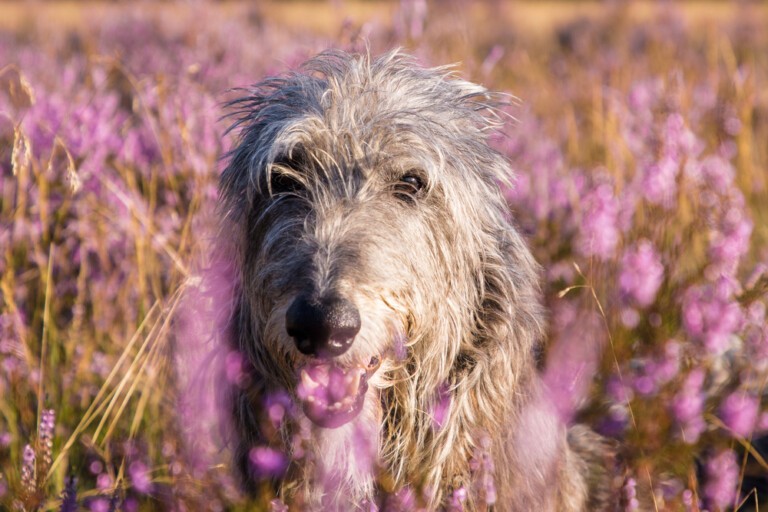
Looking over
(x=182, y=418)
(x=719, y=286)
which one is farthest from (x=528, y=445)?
(x=182, y=418)

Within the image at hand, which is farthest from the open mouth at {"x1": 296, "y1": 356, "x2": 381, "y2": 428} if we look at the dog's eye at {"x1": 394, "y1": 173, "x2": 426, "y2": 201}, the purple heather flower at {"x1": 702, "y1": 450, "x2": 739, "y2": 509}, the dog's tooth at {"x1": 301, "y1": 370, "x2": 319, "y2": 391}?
the purple heather flower at {"x1": 702, "y1": 450, "x2": 739, "y2": 509}

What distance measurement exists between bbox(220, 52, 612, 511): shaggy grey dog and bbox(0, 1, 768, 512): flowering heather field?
0.21m

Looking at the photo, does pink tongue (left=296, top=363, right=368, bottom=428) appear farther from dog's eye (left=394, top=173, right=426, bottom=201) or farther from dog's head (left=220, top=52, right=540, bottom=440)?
dog's eye (left=394, top=173, right=426, bottom=201)

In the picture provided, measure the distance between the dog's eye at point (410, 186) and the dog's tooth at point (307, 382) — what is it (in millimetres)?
757

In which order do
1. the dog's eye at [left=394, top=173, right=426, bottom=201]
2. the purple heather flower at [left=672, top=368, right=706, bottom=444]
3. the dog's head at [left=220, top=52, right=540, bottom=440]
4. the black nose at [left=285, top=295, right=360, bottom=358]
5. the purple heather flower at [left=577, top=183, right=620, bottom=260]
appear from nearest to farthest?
the black nose at [left=285, top=295, right=360, bottom=358] → the purple heather flower at [left=672, top=368, right=706, bottom=444] → the dog's head at [left=220, top=52, right=540, bottom=440] → the dog's eye at [left=394, top=173, right=426, bottom=201] → the purple heather flower at [left=577, top=183, right=620, bottom=260]

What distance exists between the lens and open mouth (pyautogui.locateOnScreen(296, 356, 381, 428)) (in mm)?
2641

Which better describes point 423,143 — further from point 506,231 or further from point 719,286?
point 719,286

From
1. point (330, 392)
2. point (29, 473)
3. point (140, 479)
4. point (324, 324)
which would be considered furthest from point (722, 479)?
point (29, 473)

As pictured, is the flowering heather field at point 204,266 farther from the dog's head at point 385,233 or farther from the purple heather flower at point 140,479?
the dog's head at point 385,233

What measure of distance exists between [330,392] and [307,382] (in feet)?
0.30

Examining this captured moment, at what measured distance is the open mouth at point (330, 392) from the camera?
2641 millimetres

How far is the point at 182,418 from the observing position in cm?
336

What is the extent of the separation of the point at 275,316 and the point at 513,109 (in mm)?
6031

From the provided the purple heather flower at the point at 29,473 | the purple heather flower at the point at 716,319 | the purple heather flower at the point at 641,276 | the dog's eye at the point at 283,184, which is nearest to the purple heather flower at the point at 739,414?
the purple heather flower at the point at 716,319
